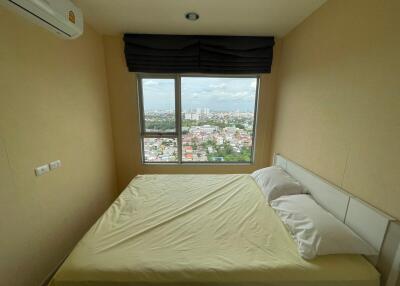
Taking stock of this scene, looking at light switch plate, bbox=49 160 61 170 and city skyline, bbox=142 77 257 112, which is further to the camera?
city skyline, bbox=142 77 257 112

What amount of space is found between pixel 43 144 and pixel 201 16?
1955 mm

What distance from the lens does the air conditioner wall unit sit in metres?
1.09

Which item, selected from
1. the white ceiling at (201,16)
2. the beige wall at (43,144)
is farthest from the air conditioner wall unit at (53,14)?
the white ceiling at (201,16)

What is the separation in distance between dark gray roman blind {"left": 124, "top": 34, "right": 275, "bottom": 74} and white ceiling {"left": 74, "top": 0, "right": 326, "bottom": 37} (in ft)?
0.30

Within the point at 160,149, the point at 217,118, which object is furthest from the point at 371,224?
the point at 160,149

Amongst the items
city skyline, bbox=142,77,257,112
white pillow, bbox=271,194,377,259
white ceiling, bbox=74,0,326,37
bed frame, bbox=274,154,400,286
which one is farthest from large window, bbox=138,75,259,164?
white pillow, bbox=271,194,377,259

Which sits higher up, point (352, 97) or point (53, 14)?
point (53, 14)

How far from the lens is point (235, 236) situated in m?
1.25

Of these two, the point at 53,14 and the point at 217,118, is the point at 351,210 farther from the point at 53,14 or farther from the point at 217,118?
the point at 53,14

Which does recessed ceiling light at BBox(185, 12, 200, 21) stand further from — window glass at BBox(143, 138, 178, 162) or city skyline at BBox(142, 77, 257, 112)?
window glass at BBox(143, 138, 178, 162)

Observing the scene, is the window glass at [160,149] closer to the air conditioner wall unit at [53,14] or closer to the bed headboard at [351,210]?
the air conditioner wall unit at [53,14]

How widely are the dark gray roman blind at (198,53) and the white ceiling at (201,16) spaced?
0.09 metres

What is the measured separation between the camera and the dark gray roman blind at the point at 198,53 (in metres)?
2.33

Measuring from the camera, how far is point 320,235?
104 centimetres
